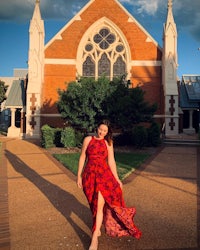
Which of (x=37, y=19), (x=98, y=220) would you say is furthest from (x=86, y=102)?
(x=37, y=19)

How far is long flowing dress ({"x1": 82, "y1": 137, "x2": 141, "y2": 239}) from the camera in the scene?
3.98m

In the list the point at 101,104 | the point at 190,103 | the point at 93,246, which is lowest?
the point at 93,246

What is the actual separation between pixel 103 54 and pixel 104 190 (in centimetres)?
2259

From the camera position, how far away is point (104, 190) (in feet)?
13.0

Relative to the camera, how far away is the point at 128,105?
15.5 metres

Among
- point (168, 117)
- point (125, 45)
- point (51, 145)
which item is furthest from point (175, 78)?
point (51, 145)

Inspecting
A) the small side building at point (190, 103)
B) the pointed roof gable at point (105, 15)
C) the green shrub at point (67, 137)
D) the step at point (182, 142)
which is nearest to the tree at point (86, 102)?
the green shrub at point (67, 137)

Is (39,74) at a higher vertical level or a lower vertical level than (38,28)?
lower

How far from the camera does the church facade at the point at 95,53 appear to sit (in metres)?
24.1

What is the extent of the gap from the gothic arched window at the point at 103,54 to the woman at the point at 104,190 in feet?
70.1

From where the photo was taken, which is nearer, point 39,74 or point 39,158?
point 39,158

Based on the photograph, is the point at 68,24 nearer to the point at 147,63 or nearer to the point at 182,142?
the point at 147,63

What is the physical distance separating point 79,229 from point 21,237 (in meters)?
0.92

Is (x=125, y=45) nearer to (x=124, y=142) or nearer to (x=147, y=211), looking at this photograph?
(x=124, y=142)
